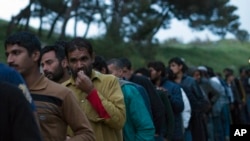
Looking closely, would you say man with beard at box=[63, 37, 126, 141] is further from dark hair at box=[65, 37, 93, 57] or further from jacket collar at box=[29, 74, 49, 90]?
jacket collar at box=[29, 74, 49, 90]

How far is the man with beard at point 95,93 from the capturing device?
5008 mm

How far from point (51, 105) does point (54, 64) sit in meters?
1.24

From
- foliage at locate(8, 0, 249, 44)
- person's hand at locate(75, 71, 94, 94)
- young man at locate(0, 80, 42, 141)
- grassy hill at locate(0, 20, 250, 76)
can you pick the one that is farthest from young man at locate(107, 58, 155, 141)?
grassy hill at locate(0, 20, 250, 76)

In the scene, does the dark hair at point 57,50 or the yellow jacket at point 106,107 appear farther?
the dark hair at point 57,50

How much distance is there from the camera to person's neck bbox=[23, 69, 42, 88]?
423 cm

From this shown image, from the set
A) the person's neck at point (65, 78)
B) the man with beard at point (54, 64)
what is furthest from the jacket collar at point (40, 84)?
the person's neck at point (65, 78)

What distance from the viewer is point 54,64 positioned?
17.9 feet

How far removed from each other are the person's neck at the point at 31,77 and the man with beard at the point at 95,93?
0.74m

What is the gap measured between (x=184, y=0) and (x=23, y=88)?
107 feet

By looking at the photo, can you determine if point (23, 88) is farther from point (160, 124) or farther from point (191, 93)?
point (191, 93)

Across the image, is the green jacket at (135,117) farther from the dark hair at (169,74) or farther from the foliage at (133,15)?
the foliage at (133,15)

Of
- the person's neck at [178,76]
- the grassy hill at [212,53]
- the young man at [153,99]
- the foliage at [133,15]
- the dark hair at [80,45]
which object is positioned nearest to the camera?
the dark hair at [80,45]

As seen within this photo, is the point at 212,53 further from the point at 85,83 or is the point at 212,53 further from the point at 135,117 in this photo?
the point at 85,83

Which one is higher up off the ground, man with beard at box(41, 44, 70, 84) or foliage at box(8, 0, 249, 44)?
foliage at box(8, 0, 249, 44)
